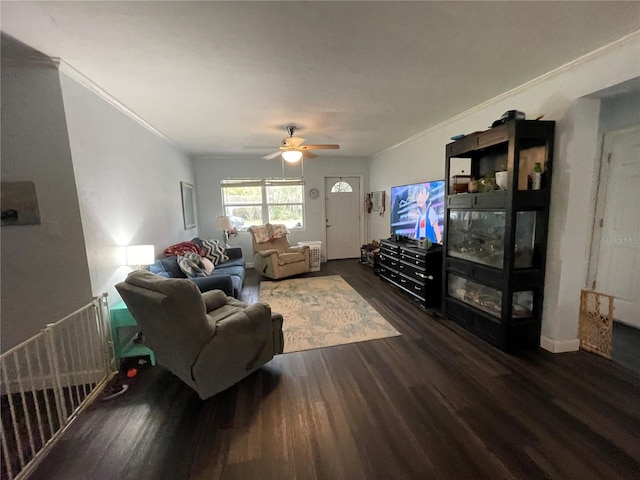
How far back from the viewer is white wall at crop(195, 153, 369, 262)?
5.85 metres

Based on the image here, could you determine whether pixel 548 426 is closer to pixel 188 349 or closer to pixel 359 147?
pixel 188 349

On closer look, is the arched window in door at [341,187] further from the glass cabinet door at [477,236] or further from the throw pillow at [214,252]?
the glass cabinet door at [477,236]

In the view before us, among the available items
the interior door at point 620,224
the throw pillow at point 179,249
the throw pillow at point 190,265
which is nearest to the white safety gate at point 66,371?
the throw pillow at point 190,265

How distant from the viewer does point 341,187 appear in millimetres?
6484

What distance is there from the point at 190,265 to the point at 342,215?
155 inches

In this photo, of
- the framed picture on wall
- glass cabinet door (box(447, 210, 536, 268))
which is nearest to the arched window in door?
the framed picture on wall

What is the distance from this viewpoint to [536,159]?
2.51 meters

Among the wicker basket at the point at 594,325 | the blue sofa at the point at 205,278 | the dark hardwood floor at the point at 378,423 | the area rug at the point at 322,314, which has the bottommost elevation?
the dark hardwood floor at the point at 378,423

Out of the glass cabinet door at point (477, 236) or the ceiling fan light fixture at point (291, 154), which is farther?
the ceiling fan light fixture at point (291, 154)

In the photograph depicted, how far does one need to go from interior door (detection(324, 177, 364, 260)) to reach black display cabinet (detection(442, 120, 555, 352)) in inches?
140

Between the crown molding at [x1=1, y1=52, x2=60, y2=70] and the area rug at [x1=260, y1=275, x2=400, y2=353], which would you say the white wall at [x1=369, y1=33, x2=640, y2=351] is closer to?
the area rug at [x1=260, y1=275, x2=400, y2=353]

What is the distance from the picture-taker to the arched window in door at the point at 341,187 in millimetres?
6445

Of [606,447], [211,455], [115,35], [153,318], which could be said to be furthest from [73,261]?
[606,447]

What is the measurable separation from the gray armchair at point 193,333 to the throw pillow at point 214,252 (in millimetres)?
2543
